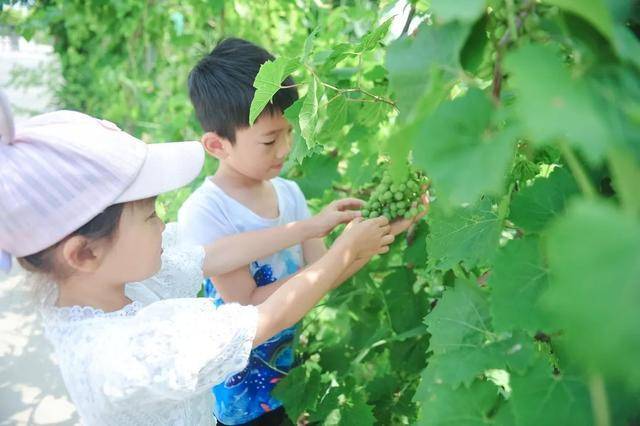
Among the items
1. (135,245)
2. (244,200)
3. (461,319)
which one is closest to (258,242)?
(244,200)

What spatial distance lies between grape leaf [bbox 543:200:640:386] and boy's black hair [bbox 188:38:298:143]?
1428 mm

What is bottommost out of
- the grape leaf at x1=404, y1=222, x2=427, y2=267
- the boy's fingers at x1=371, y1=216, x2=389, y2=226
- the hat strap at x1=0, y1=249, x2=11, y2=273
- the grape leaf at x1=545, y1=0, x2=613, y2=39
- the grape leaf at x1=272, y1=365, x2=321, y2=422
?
the grape leaf at x1=272, y1=365, x2=321, y2=422

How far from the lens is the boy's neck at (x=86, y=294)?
136 centimetres

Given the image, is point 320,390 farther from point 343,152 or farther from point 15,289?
point 15,289

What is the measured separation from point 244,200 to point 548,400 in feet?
4.42

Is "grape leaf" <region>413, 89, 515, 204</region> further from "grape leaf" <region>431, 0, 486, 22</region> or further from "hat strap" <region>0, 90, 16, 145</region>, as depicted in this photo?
"hat strap" <region>0, 90, 16, 145</region>

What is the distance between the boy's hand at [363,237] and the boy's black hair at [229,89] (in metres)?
0.50

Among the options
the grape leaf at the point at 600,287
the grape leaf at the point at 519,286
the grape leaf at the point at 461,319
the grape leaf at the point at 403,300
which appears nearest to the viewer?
the grape leaf at the point at 600,287

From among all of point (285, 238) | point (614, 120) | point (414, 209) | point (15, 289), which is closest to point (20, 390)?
point (15, 289)

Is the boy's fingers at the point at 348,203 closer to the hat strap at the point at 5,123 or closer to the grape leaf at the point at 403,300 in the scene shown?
the grape leaf at the point at 403,300

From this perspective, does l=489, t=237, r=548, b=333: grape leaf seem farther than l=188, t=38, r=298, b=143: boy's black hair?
No

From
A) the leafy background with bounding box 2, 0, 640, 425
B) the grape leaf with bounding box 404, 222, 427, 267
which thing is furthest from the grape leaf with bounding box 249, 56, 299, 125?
the grape leaf with bounding box 404, 222, 427, 267

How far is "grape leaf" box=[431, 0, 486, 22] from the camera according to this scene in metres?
0.52

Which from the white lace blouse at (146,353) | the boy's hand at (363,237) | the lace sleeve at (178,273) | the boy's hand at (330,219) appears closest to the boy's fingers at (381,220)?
the boy's hand at (363,237)
